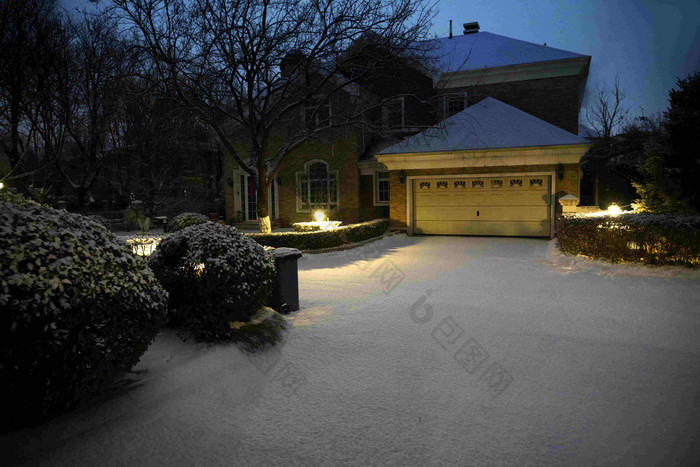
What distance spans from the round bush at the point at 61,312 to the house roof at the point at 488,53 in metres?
18.2

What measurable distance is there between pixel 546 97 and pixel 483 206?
730cm

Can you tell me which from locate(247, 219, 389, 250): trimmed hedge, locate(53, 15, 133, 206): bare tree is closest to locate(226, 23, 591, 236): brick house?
locate(247, 219, 389, 250): trimmed hedge

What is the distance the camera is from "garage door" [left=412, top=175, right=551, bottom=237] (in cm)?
1502

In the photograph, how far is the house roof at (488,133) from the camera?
14.6 m

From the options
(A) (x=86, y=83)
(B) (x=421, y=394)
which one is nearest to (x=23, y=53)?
(A) (x=86, y=83)

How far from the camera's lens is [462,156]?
49.6 ft

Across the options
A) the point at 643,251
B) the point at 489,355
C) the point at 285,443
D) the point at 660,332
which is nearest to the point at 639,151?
the point at 643,251

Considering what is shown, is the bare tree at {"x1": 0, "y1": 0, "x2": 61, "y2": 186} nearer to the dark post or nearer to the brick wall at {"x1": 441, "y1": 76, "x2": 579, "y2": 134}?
the dark post

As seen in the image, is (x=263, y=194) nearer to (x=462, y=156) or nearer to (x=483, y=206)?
(x=462, y=156)

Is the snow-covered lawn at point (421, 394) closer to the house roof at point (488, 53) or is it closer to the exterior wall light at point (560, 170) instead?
the exterior wall light at point (560, 170)

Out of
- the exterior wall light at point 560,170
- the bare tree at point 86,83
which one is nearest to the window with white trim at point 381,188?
the exterior wall light at point 560,170

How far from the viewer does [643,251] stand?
905cm

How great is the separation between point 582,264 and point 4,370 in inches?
397

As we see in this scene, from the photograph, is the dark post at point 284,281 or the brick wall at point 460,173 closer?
the dark post at point 284,281
